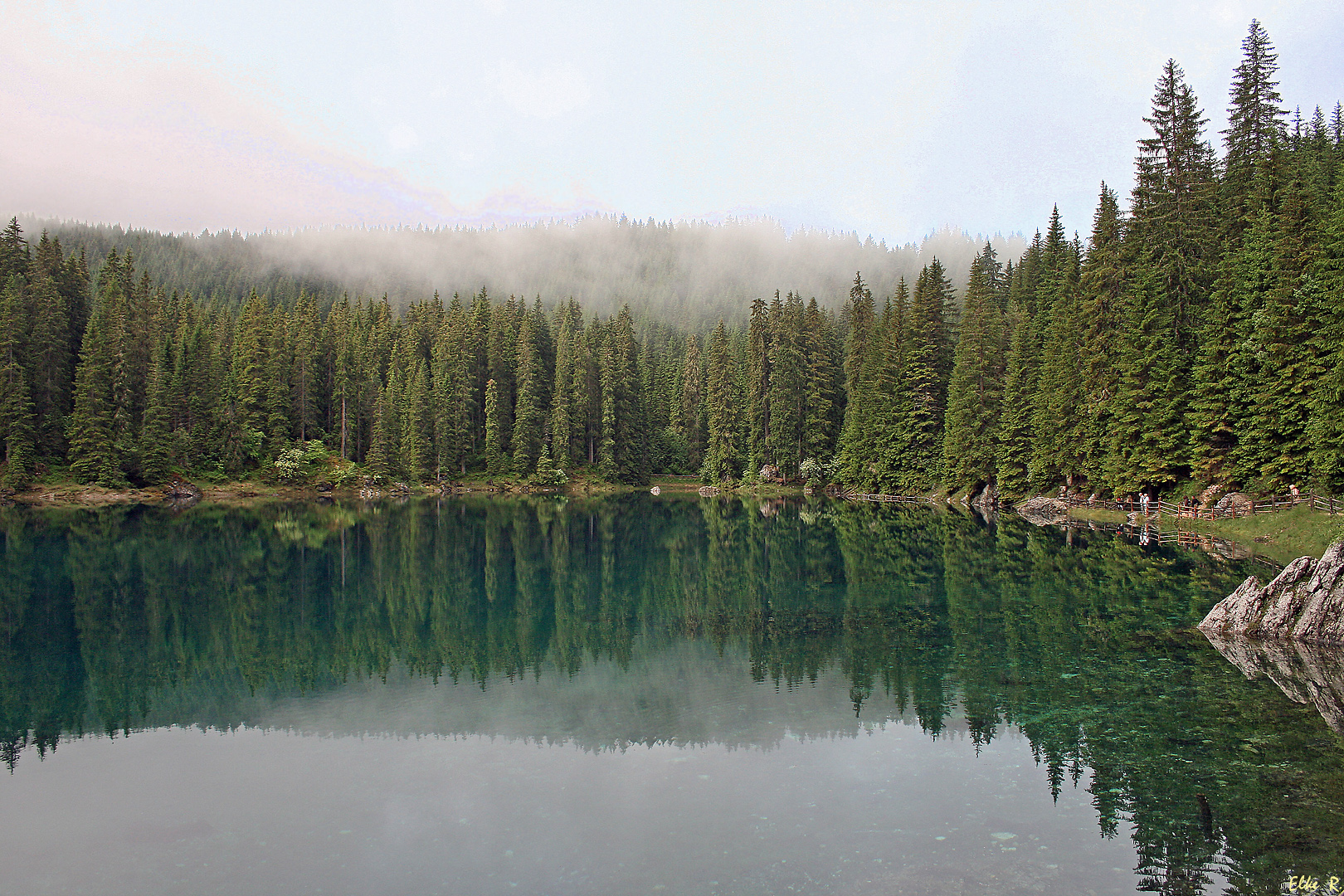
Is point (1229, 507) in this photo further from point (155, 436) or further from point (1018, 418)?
point (155, 436)

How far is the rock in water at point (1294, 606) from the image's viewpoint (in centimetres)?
1933

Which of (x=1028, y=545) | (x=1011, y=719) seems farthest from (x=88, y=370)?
(x=1011, y=719)

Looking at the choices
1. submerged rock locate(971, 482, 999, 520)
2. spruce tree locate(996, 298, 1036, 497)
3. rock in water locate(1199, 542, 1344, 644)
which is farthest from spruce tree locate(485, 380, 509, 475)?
rock in water locate(1199, 542, 1344, 644)

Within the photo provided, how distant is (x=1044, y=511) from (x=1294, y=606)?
37.0m

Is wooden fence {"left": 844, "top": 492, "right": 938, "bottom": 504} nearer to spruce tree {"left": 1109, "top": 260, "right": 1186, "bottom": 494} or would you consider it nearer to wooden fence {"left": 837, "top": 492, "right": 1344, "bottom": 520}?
wooden fence {"left": 837, "top": 492, "right": 1344, "bottom": 520}

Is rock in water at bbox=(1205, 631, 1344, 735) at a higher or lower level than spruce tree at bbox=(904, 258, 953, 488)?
lower

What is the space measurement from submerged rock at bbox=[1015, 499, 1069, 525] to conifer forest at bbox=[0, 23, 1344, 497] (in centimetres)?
209

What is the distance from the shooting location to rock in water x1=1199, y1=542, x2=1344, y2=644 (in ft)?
63.4

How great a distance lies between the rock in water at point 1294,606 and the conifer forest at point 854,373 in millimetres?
16724

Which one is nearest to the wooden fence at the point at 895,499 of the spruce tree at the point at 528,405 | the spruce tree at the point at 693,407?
the spruce tree at the point at 693,407

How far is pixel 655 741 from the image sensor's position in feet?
45.8

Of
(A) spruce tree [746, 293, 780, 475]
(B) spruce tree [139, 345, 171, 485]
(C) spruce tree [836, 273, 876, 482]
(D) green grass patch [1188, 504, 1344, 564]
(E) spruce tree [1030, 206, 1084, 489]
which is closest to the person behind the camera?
(D) green grass patch [1188, 504, 1344, 564]

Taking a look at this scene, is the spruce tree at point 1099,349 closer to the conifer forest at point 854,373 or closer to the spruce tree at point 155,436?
the conifer forest at point 854,373

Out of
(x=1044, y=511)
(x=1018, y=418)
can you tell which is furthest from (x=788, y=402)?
(x=1044, y=511)
